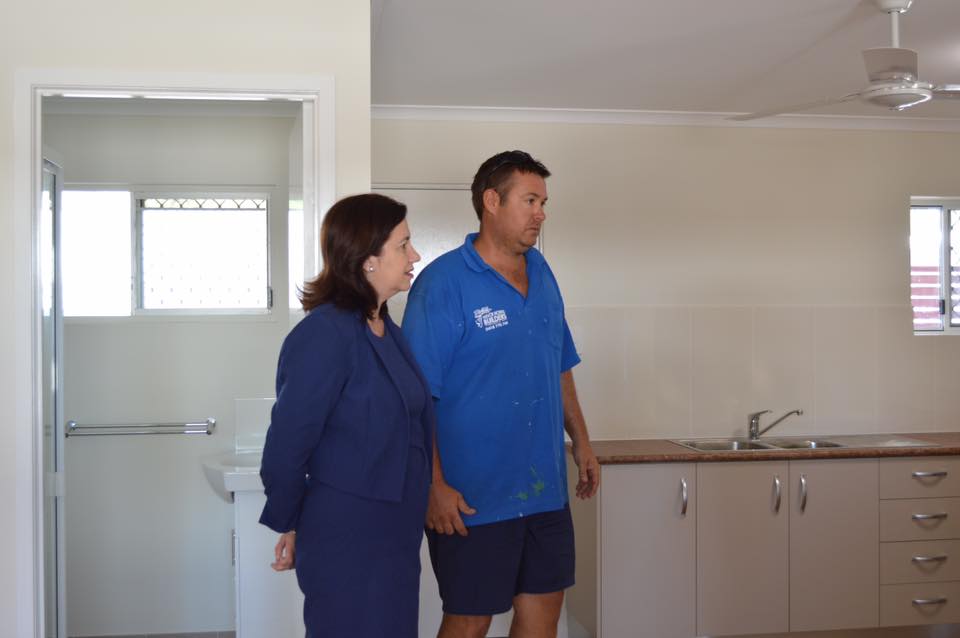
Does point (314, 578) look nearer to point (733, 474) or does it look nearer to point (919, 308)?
point (733, 474)

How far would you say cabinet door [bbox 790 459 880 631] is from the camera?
424 centimetres

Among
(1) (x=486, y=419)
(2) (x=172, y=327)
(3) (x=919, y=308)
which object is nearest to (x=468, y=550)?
(1) (x=486, y=419)

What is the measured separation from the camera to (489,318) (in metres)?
2.56

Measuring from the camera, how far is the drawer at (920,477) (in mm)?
4320

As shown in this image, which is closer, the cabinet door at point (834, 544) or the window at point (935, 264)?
the cabinet door at point (834, 544)

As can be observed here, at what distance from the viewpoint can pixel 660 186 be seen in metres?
4.77

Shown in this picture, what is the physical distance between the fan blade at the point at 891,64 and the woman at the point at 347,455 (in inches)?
67.7

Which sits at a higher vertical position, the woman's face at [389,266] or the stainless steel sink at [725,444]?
the woman's face at [389,266]

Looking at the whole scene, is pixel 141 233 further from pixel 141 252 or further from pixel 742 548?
pixel 742 548

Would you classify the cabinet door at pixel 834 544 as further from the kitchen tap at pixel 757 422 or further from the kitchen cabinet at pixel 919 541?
the kitchen tap at pixel 757 422

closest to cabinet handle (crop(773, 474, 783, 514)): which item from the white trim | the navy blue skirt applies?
the white trim

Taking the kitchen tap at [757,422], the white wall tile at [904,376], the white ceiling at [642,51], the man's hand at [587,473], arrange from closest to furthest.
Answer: the man's hand at [587,473] < the white ceiling at [642,51] < the kitchen tap at [757,422] < the white wall tile at [904,376]

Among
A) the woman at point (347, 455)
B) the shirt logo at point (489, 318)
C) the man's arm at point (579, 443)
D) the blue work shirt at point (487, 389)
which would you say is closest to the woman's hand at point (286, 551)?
the woman at point (347, 455)

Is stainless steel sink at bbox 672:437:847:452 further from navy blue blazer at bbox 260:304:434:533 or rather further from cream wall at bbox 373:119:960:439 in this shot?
navy blue blazer at bbox 260:304:434:533
